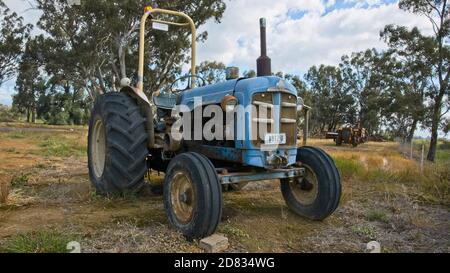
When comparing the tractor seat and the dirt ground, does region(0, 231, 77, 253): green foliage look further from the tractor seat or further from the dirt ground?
the tractor seat

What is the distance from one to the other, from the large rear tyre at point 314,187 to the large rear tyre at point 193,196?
1.43m

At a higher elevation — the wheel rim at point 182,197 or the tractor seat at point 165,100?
the tractor seat at point 165,100

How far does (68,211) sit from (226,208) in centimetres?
190

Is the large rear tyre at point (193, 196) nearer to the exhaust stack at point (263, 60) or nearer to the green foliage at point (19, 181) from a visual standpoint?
the exhaust stack at point (263, 60)

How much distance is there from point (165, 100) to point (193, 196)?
2.34 metres

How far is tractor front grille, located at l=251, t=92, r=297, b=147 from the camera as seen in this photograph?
404 cm

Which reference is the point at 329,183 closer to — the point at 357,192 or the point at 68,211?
the point at 357,192

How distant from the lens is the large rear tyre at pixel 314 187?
4306mm

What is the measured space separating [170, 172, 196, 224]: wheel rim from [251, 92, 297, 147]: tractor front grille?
2.70ft

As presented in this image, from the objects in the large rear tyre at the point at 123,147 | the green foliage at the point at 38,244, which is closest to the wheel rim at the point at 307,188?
the large rear tyre at the point at 123,147

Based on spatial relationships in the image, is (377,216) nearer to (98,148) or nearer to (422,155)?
(98,148)

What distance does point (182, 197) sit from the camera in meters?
3.82

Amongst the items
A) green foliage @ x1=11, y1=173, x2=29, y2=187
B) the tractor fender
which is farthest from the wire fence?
green foliage @ x1=11, y1=173, x2=29, y2=187
